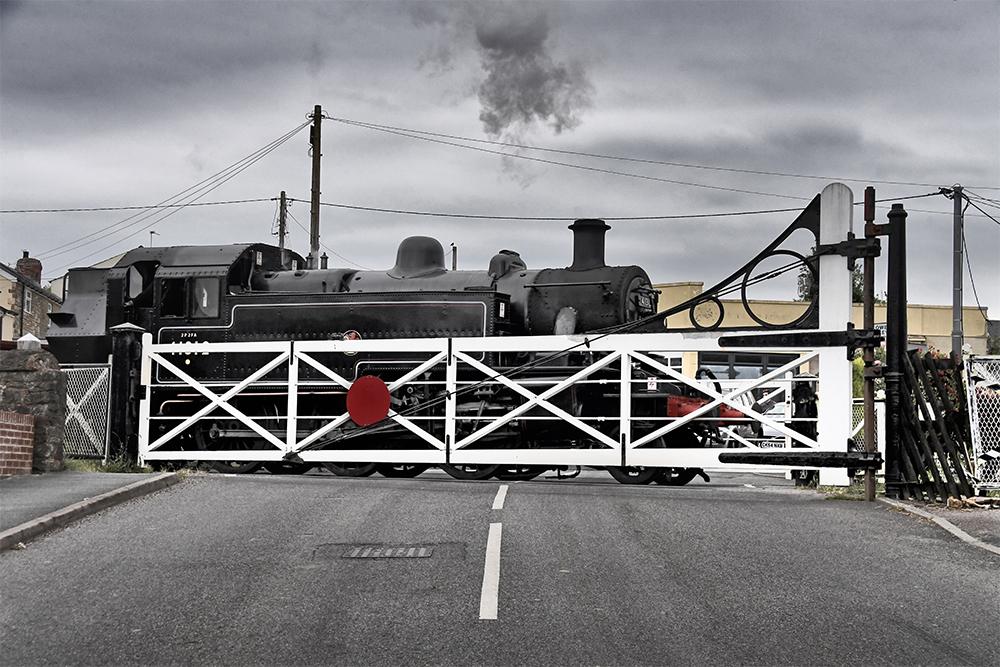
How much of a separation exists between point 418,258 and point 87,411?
19.7 feet

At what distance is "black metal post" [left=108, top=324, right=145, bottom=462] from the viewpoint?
1658 centimetres

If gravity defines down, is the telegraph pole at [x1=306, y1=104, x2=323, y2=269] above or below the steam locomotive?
above

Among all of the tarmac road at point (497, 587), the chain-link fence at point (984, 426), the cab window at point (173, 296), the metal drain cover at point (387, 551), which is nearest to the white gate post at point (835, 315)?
the chain-link fence at point (984, 426)

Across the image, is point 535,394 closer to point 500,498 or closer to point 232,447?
point 500,498

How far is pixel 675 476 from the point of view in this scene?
16.9 m

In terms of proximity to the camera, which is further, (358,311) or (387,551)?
(358,311)

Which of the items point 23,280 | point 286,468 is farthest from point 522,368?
point 23,280

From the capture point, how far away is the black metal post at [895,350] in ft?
41.8

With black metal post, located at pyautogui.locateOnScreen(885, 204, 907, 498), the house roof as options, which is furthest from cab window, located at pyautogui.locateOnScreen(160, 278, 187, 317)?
the house roof

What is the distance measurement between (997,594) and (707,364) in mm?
35946

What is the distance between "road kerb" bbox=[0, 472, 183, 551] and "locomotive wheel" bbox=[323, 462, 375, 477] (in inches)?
151

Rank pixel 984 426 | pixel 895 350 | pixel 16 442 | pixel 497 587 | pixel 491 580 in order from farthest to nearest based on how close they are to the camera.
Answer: pixel 16 442, pixel 895 350, pixel 984 426, pixel 491 580, pixel 497 587

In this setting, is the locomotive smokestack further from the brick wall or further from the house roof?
the house roof

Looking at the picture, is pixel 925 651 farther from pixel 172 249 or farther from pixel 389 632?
pixel 172 249
